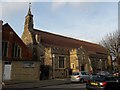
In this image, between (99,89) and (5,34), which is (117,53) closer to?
(5,34)

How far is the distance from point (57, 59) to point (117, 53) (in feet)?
46.3

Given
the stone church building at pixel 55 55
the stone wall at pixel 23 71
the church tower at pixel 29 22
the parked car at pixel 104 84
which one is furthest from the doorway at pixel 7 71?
the church tower at pixel 29 22

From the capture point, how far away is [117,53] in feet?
158

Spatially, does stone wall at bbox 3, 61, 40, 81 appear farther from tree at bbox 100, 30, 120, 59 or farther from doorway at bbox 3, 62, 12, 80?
tree at bbox 100, 30, 120, 59

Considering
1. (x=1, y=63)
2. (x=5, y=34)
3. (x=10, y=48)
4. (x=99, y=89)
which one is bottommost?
(x=99, y=89)

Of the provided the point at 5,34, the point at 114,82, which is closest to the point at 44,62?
the point at 5,34

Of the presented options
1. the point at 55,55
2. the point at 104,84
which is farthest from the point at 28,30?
the point at 104,84

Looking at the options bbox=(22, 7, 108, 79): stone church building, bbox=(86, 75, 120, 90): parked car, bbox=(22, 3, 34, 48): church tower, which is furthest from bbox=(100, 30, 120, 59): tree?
bbox=(86, 75, 120, 90): parked car

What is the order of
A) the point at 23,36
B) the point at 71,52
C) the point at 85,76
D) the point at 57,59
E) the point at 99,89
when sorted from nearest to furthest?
the point at 99,89, the point at 85,76, the point at 57,59, the point at 71,52, the point at 23,36

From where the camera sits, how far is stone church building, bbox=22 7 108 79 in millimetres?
44625

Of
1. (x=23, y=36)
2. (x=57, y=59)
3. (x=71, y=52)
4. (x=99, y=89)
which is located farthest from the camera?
(x=23, y=36)

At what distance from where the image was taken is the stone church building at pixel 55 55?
146 ft

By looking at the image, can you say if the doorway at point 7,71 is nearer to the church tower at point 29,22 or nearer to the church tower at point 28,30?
the church tower at point 28,30

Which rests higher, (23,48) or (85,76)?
(23,48)
